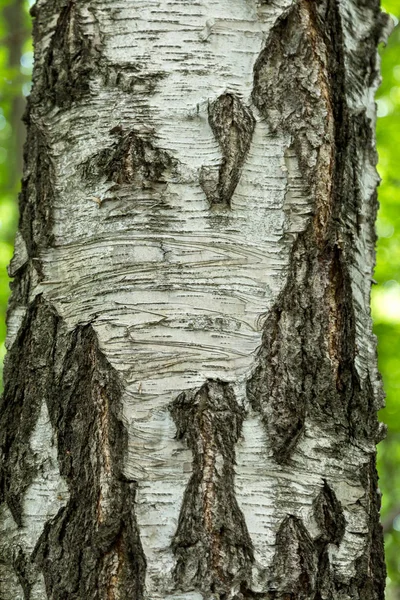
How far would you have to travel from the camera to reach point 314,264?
1312mm

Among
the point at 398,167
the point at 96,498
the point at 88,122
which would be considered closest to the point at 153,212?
the point at 88,122

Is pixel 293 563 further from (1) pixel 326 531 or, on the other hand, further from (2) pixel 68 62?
(2) pixel 68 62

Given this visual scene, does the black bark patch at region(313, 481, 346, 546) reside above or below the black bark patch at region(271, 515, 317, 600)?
above

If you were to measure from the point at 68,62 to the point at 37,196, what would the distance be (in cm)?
27

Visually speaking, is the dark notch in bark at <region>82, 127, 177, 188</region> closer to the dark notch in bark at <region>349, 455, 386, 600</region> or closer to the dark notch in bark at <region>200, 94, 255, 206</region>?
the dark notch in bark at <region>200, 94, 255, 206</region>

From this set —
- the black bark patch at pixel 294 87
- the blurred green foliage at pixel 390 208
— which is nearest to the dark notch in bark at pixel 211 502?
the black bark patch at pixel 294 87

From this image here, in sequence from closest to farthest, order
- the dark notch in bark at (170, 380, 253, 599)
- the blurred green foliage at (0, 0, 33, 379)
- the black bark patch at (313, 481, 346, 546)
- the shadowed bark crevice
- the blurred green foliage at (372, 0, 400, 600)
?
the dark notch in bark at (170, 380, 253, 599), the black bark patch at (313, 481, 346, 546), the shadowed bark crevice, the blurred green foliage at (372, 0, 400, 600), the blurred green foliage at (0, 0, 33, 379)

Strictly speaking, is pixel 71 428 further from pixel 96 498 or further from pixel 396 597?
pixel 396 597

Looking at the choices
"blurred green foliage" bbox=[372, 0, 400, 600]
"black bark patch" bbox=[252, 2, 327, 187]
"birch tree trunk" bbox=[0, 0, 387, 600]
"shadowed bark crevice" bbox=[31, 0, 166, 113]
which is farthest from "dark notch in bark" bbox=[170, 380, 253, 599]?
"blurred green foliage" bbox=[372, 0, 400, 600]

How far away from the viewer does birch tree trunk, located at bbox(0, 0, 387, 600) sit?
115 centimetres

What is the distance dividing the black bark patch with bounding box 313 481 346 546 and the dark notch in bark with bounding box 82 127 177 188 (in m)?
0.62

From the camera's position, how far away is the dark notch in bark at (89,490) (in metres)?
1.13

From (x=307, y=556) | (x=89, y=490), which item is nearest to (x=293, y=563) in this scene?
(x=307, y=556)

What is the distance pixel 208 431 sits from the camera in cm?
117
